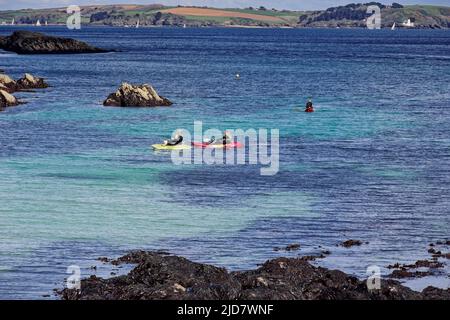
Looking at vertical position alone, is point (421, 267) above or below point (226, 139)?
above

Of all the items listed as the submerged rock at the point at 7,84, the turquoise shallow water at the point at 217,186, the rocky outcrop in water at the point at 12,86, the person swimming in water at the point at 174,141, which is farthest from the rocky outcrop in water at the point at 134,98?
the person swimming in water at the point at 174,141

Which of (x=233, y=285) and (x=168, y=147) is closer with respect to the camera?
(x=233, y=285)

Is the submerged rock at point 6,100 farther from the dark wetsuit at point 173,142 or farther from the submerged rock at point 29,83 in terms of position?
the dark wetsuit at point 173,142

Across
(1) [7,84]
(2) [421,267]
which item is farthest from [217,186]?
(1) [7,84]

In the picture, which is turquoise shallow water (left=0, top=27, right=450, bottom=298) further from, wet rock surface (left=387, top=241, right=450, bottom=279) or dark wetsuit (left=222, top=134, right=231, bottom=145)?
dark wetsuit (left=222, top=134, right=231, bottom=145)

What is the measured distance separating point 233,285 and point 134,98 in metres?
66.4

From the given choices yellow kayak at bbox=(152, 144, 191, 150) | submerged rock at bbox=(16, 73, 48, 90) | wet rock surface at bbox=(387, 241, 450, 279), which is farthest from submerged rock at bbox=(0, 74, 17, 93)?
wet rock surface at bbox=(387, 241, 450, 279)

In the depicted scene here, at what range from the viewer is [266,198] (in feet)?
162

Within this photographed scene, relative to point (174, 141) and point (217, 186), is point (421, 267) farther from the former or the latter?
point (174, 141)

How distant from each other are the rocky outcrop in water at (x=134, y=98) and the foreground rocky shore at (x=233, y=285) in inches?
2460

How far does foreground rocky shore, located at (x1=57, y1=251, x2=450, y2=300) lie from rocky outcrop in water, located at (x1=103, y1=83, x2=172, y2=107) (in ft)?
205

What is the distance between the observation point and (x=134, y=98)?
93688mm

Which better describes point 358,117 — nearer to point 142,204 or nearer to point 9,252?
point 142,204
